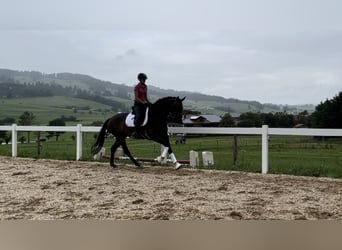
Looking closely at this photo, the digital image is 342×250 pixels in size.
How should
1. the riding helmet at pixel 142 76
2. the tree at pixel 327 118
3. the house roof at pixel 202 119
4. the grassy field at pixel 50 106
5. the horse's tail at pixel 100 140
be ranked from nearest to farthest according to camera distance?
the grassy field at pixel 50 106 < the tree at pixel 327 118 < the riding helmet at pixel 142 76 < the house roof at pixel 202 119 < the horse's tail at pixel 100 140

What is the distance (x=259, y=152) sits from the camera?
7.83 metres

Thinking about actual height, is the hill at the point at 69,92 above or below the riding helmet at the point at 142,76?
below

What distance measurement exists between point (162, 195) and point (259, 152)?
3514mm

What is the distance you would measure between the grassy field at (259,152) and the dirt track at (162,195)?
54cm

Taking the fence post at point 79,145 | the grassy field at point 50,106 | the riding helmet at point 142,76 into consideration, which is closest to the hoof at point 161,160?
Answer: the riding helmet at point 142,76

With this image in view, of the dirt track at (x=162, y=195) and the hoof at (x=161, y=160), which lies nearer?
the dirt track at (x=162, y=195)

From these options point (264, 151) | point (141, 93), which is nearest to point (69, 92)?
point (141, 93)

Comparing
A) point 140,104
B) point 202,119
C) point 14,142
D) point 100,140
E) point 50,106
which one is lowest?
point 14,142

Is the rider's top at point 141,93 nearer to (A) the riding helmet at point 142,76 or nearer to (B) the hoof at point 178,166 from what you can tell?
(A) the riding helmet at point 142,76

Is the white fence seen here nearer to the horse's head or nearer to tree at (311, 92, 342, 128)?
tree at (311, 92, 342, 128)

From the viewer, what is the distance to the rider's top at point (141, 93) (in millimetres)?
6854

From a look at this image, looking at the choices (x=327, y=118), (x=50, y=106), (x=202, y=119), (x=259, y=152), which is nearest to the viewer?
(x=50, y=106)

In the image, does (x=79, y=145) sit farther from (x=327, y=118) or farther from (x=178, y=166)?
(x=327, y=118)

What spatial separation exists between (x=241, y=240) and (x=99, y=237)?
779 millimetres
